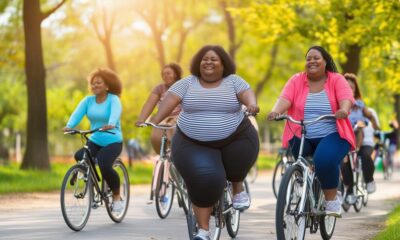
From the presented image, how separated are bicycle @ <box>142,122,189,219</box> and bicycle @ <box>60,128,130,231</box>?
2.79ft

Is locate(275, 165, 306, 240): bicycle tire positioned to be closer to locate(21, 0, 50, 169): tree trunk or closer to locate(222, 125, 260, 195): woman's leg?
locate(222, 125, 260, 195): woman's leg

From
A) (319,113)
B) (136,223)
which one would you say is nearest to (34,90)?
(136,223)

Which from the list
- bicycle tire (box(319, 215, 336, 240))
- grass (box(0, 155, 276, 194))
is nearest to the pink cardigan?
bicycle tire (box(319, 215, 336, 240))

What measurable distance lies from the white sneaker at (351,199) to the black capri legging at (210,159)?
583 centimetres

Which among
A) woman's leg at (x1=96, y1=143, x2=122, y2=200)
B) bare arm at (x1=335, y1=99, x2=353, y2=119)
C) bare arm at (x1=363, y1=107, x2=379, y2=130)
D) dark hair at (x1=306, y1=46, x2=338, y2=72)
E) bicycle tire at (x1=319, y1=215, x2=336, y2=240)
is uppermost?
dark hair at (x1=306, y1=46, x2=338, y2=72)

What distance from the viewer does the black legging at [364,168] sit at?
45.4ft

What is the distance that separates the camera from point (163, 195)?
12305 mm

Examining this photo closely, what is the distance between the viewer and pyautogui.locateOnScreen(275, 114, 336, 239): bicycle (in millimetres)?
7742

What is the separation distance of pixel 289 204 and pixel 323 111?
1.30 metres

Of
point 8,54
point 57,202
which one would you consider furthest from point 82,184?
point 8,54

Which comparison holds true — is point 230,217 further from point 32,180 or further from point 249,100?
point 32,180

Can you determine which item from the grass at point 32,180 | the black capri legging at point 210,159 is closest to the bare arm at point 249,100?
the black capri legging at point 210,159

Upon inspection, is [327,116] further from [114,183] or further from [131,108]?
[131,108]

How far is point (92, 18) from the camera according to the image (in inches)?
1401
